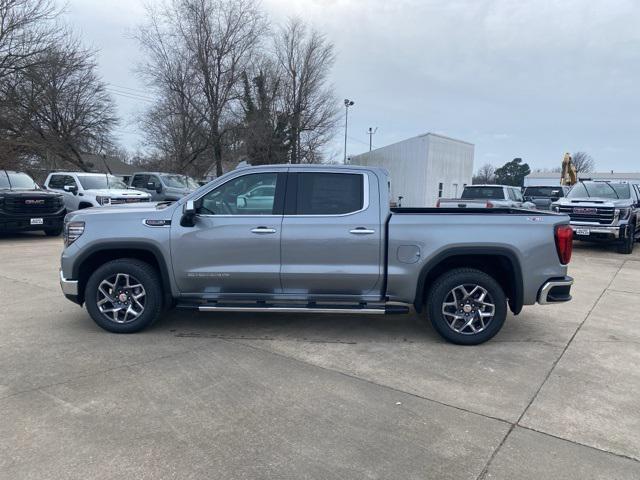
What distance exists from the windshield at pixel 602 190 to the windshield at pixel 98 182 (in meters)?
14.2

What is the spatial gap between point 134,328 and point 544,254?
4.38 meters

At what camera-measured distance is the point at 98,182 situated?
1507 centimetres

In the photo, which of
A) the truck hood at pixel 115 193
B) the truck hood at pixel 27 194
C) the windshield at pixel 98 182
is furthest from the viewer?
the windshield at pixel 98 182

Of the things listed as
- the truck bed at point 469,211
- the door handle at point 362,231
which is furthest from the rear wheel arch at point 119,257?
the truck bed at point 469,211

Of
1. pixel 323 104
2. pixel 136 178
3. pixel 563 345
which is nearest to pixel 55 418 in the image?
pixel 563 345

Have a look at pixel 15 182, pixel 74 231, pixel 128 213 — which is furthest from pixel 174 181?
pixel 128 213

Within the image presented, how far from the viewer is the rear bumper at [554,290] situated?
15.7 ft

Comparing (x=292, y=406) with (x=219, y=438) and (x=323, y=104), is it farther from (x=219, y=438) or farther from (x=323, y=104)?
(x=323, y=104)

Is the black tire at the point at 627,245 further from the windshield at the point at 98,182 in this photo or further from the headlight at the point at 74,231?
the windshield at the point at 98,182

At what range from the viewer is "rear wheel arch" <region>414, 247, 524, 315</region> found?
4.78 meters

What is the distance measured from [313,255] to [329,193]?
0.70 meters

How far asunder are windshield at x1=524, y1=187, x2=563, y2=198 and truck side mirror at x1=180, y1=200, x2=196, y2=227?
19731 mm

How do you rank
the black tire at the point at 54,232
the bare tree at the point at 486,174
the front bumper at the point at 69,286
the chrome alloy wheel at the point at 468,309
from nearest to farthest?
1. the chrome alloy wheel at the point at 468,309
2. the front bumper at the point at 69,286
3. the black tire at the point at 54,232
4. the bare tree at the point at 486,174

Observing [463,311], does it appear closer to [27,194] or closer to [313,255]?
[313,255]
